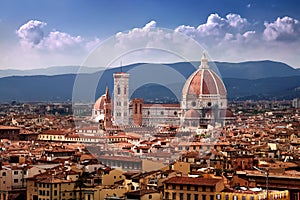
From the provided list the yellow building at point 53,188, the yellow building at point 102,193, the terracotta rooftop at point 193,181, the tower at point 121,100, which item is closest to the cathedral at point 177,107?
the tower at point 121,100

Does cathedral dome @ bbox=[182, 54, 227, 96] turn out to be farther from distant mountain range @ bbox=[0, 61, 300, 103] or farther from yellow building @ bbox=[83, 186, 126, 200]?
yellow building @ bbox=[83, 186, 126, 200]

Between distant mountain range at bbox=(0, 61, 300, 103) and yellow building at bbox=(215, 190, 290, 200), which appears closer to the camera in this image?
yellow building at bbox=(215, 190, 290, 200)

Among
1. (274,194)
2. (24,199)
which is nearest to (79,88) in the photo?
(24,199)

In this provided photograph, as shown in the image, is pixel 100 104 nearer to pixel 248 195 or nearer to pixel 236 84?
pixel 248 195

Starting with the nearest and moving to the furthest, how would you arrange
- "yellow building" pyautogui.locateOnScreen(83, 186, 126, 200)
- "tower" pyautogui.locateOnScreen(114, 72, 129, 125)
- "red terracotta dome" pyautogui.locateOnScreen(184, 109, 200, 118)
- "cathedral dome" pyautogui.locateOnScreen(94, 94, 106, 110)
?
"yellow building" pyautogui.locateOnScreen(83, 186, 126, 200) → "cathedral dome" pyautogui.locateOnScreen(94, 94, 106, 110) → "tower" pyautogui.locateOnScreen(114, 72, 129, 125) → "red terracotta dome" pyautogui.locateOnScreen(184, 109, 200, 118)

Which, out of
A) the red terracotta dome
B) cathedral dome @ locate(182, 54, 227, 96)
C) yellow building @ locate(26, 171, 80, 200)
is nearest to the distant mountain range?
cathedral dome @ locate(182, 54, 227, 96)

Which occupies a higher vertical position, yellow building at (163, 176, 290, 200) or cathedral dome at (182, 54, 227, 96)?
cathedral dome at (182, 54, 227, 96)

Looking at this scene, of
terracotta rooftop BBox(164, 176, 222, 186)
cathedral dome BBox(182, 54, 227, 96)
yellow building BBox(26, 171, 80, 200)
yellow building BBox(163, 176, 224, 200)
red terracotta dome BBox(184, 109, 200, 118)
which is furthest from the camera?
cathedral dome BBox(182, 54, 227, 96)

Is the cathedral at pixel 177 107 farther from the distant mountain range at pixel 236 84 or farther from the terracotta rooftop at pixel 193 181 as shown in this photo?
the terracotta rooftop at pixel 193 181
